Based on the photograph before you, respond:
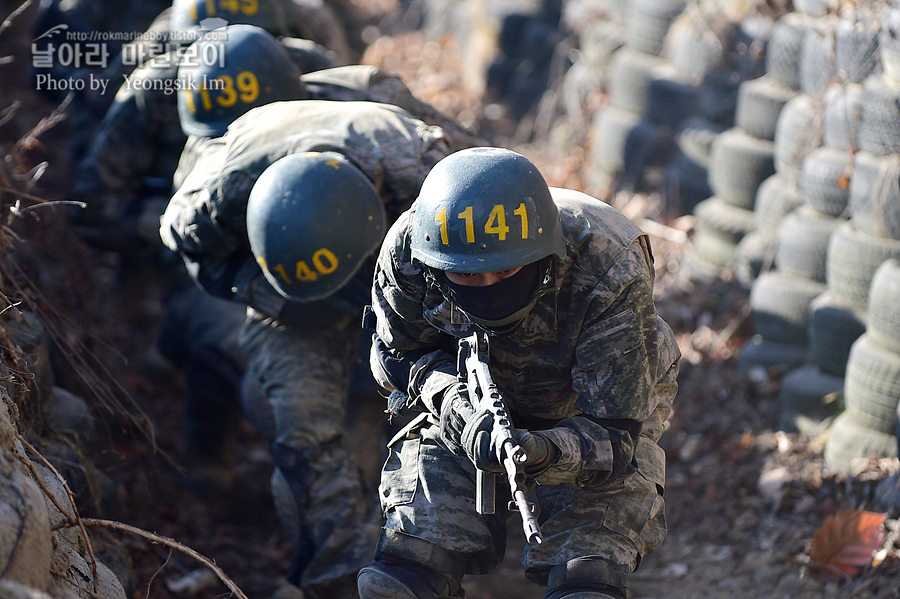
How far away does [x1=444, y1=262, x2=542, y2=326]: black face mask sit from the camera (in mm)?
2902

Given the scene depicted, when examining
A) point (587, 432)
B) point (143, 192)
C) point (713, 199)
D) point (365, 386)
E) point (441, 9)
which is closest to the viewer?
point (587, 432)

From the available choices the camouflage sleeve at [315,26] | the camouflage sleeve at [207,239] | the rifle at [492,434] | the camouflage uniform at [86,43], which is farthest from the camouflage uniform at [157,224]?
the rifle at [492,434]

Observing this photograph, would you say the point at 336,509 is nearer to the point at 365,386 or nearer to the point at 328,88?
the point at 365,386

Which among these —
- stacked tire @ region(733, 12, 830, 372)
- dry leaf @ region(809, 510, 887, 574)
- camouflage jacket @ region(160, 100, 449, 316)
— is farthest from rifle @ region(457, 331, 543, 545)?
stacked tire @ region(733, 12, 830, 372)

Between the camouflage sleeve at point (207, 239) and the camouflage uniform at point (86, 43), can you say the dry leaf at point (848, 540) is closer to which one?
the camouflage sleeve at point (207, 239)

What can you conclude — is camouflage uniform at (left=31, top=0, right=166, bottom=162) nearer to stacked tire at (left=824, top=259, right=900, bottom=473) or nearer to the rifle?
the rifle

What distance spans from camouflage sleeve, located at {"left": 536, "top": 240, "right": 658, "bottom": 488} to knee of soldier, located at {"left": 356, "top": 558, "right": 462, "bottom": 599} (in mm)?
519

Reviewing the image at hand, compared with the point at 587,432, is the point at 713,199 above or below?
below

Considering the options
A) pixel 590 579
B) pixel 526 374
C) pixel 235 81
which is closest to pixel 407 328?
pixel 526 374

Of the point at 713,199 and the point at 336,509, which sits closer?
the point at 336,509

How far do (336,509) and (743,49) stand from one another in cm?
442

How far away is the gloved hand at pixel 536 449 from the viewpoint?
8.86 feet

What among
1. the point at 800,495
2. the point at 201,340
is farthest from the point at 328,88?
the point at 800,495

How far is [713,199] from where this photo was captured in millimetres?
6738
